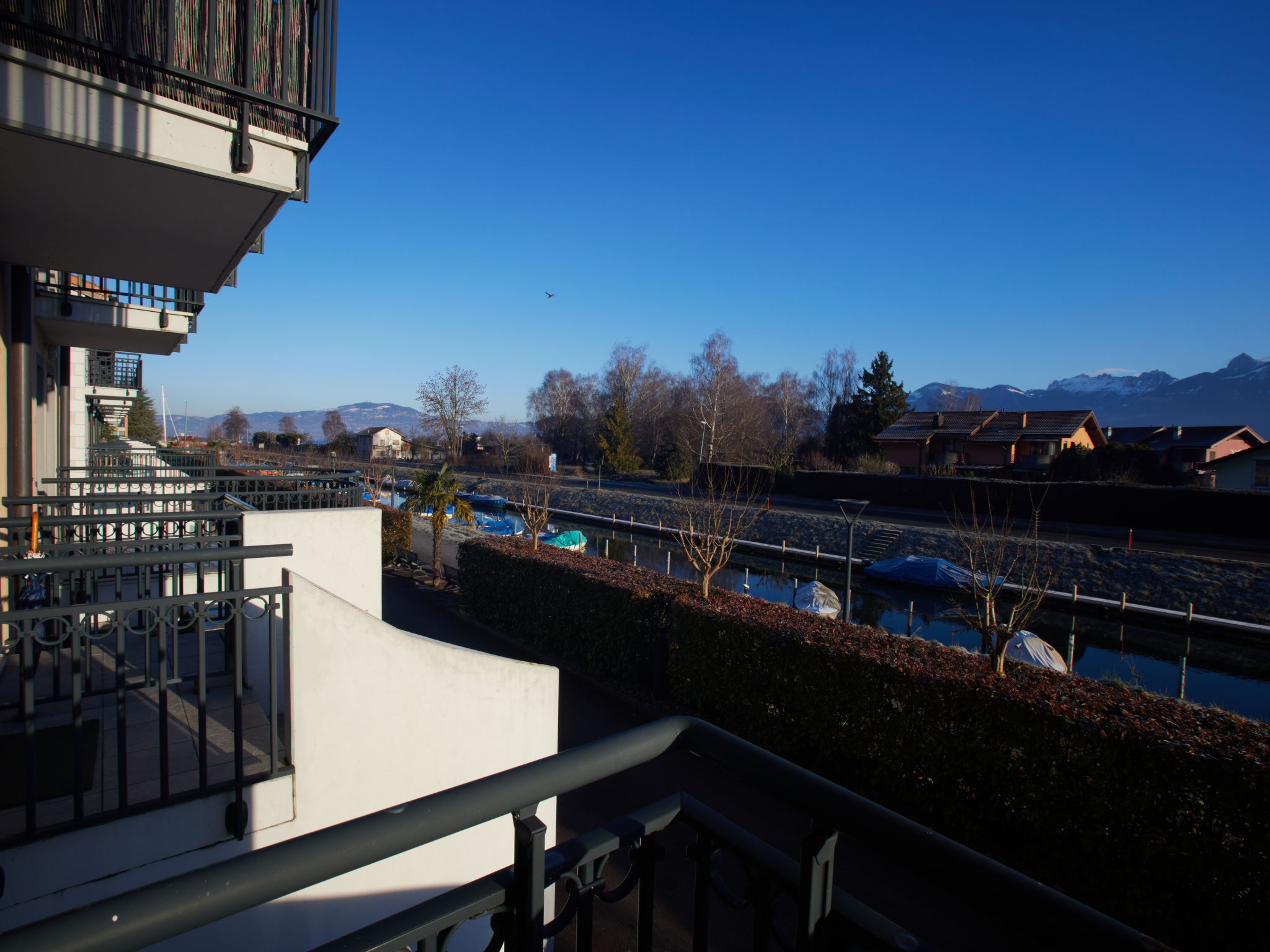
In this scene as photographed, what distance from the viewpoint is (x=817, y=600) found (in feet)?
53.5

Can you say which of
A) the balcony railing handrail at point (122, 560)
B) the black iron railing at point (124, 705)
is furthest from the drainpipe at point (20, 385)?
the balcony railing handrail at point (122, 560)

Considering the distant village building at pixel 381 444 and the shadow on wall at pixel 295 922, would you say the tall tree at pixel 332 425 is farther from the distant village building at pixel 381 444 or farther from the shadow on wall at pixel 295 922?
the shadow on wall at pixel 295 922

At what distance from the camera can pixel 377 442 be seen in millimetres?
75000

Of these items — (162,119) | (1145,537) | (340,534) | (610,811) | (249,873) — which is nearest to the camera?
(249,873)

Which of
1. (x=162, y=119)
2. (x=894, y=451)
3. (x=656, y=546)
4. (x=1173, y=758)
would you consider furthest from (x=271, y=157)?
(x=894, y=451)

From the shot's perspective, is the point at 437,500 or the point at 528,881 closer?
the point at 528,881

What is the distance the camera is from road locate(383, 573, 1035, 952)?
490 centimetres

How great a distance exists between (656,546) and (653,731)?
27469 mm

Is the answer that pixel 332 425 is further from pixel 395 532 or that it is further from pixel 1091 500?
pixel 1091 500

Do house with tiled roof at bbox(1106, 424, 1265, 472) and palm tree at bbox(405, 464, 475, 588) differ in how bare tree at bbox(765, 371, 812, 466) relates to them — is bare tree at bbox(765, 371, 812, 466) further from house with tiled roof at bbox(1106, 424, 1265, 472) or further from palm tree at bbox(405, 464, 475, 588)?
palm tree at bbox(405, 464, 475, 588)

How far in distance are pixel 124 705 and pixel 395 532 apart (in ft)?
52.9

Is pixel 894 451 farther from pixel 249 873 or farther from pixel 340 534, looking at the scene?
pixel 249 873

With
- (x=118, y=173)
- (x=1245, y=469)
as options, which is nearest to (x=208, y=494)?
(x=118, y=173)

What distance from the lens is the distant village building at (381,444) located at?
52.7m
